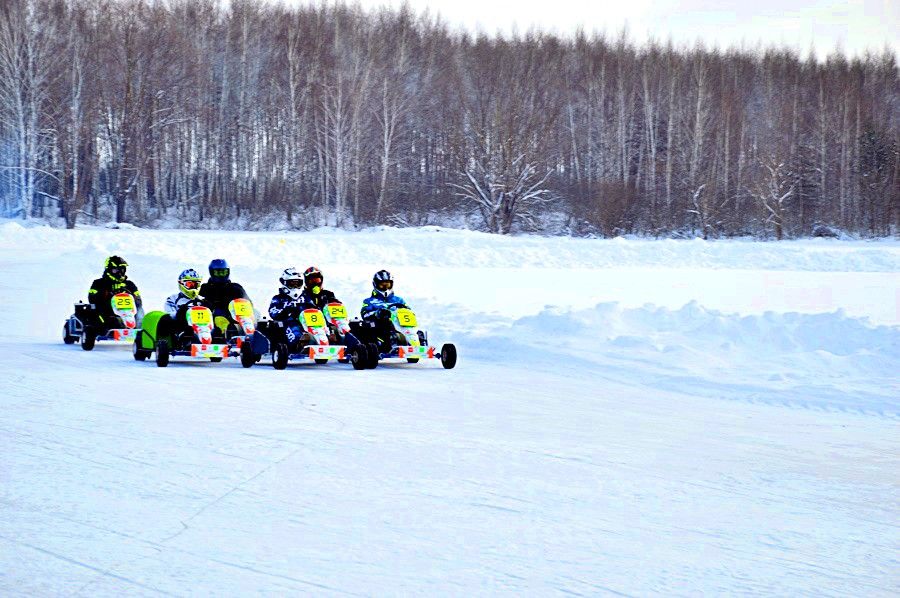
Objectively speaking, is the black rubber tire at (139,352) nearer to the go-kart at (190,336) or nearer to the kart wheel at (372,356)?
the go-kart at (190,336)

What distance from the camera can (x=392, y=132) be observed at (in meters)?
52.0

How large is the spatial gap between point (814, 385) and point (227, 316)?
7.75m

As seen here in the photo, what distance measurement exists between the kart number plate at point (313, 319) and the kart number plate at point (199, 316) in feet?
4.40

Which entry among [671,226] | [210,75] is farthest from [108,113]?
[671,226]

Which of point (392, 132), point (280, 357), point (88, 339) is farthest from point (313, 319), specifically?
point (392, 132)

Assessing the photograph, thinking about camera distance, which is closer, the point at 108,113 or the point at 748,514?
the point at 748,514

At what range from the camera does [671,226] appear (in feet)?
177

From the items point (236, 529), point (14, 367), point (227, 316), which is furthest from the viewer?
point (227, 316)

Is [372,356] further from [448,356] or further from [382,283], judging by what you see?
[382,283]

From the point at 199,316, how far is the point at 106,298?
3.17 meters

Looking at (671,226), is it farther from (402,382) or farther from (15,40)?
(402,382)

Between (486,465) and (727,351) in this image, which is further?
(727,351)

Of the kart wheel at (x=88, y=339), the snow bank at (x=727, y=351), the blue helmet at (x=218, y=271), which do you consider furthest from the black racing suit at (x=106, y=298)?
the snow bank at (x=727, y=351)

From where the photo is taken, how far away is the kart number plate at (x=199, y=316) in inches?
516
